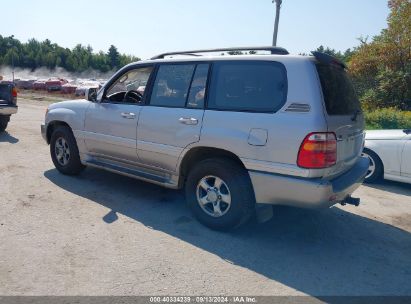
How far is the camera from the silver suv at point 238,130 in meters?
3.26

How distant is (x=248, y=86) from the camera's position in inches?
141

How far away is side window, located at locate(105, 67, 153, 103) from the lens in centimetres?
462

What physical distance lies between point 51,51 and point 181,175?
9969 cm

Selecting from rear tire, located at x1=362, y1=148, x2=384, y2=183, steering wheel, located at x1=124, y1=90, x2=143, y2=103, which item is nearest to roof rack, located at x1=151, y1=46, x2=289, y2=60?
steering wheel, located at x1=124, y1=90, x2=143, y2=103

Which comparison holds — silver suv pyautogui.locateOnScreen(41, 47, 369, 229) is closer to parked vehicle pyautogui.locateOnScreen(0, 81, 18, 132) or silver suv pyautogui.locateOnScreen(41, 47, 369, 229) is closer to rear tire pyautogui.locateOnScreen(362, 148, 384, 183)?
rear tire pyautogui.locateOnScreen(362, 148, 384, 183)

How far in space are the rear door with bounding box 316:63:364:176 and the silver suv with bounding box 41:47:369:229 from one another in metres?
0.01

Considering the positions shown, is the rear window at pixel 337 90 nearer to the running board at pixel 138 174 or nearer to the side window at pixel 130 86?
the running board at pixel 138 174

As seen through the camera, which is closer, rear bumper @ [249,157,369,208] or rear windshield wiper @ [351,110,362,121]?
rear bumper @ [249,157,369,208]

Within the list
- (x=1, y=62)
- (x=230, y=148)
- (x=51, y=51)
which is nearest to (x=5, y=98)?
(x=230, y=148)

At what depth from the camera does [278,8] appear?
14.4m

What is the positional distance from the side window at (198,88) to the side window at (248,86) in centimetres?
12

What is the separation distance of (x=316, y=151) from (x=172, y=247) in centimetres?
174

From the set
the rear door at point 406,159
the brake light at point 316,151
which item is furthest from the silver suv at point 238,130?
the rear door at point 406,159

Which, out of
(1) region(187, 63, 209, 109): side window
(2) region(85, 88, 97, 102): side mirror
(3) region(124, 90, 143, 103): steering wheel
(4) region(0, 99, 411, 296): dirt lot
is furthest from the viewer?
(2) region(85, 88, 97, 102): side mirror
